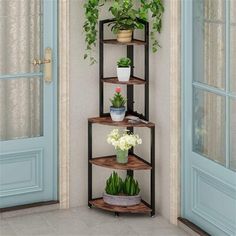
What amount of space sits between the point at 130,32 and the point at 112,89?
50cm

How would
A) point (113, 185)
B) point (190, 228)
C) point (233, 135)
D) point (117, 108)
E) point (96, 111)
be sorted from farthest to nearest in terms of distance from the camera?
point (96, 111)
point (113, 185)
point (117, 108)
point (190, 228)
point (233, 135)

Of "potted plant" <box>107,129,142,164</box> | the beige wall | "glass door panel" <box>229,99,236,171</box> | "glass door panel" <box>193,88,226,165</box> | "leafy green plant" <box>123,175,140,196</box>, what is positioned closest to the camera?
"glass door panel" <box>229,99,236,171</box>

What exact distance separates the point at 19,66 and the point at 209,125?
142 cm

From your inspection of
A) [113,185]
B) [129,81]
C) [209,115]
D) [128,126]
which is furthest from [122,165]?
[209,115]

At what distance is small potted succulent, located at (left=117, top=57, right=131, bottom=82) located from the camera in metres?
4.96

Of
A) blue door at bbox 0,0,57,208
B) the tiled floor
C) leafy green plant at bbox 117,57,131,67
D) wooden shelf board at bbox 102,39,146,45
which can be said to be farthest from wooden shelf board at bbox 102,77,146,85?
the tiled floor

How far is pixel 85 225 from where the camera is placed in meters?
4.89

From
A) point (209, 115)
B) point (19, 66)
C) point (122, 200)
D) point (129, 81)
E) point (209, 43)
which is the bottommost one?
point (122, 200)

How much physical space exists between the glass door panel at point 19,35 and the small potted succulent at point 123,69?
0.58 m

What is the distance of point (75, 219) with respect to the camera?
501cm

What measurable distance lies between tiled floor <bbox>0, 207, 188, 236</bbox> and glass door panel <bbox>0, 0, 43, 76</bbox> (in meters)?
1.04

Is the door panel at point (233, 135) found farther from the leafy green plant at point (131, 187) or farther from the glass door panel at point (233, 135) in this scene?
the leafy green plant at point (131, 187)

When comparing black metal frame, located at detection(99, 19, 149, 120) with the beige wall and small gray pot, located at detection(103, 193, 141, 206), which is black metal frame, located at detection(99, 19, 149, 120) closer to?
the beige wall

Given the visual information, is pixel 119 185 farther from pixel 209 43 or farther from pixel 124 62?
pixel 209 43
